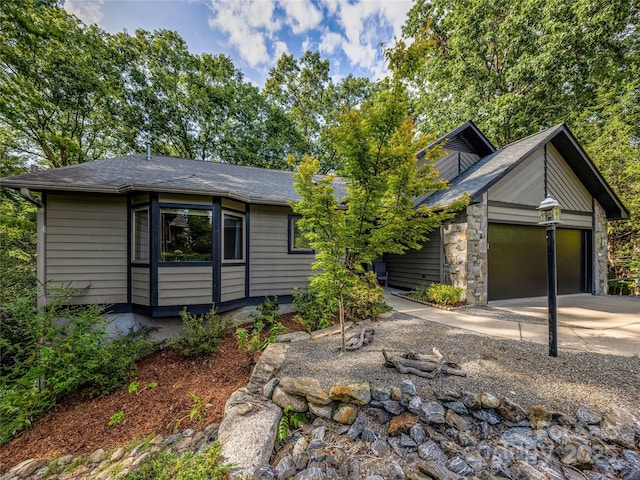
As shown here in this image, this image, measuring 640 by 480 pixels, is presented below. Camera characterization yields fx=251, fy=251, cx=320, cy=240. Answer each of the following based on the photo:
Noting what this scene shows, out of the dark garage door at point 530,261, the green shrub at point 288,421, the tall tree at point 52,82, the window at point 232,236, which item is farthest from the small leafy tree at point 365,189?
the tall tree at point 52,82

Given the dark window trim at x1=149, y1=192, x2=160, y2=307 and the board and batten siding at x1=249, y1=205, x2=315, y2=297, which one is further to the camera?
the board and batten siding at x1=249, y1=205, x2=315, y2=297

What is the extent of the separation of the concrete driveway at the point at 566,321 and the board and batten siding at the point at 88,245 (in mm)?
6146

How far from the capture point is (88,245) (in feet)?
16.8

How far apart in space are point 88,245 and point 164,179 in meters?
1.99

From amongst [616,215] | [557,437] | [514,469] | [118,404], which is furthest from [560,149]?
[118,404]

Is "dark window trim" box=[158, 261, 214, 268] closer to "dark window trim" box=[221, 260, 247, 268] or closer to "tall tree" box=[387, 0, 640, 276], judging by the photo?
"dark window trim" box=[221, 260, 247, 268]

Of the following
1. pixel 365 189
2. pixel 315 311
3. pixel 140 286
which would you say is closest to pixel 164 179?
pixel 140 286

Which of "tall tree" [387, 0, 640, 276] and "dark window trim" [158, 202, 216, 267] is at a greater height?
"tall tree" [387, 0, 640, 276]

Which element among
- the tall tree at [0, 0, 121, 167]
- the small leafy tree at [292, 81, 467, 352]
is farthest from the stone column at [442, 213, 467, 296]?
the tall tree at [0, 0, 121, 167]

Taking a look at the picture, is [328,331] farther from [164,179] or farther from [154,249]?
[164,179]

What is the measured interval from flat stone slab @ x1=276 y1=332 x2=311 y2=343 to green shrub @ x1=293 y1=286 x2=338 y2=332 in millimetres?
164

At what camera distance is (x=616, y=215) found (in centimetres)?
804

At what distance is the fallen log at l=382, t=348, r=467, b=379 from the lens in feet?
9.45

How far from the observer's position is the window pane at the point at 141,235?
5090 mm
